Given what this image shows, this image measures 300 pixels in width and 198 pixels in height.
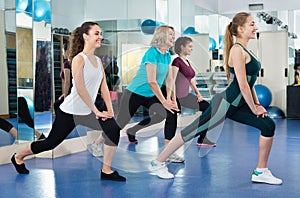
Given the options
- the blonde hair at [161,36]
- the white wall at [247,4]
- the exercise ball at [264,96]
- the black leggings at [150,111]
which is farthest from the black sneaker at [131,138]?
the white wall at [247,4]

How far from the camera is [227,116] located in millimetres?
3885

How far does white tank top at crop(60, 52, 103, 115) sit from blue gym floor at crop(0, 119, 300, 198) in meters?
0.61

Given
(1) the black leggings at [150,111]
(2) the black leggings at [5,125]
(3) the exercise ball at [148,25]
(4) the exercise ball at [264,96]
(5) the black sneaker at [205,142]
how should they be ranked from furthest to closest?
(4) the exercise ball at [264,96]
(3) the exercise ball at [148,25]
(5) the black sneaker at [205,142]
(2) the black leggings at [5,125]
(1) the black leggings at [150,111]

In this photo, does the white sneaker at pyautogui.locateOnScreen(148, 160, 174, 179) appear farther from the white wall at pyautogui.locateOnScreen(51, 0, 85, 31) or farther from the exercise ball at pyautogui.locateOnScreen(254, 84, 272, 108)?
the exercise ball at pyautogui.locateOnScreen(254, 84, 272, 108)

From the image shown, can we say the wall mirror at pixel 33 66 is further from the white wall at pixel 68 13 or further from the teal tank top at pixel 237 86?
the teal tank top at pixel 237 86

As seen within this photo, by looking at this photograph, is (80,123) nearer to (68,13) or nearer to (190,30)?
(68,13)

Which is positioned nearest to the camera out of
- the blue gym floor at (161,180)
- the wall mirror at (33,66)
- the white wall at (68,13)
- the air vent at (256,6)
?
the blue gym floor at (161,180)

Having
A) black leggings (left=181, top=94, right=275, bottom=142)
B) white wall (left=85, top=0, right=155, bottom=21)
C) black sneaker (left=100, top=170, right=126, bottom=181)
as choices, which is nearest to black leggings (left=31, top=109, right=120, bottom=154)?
black sneaker (left=100, top=170, right=126, bottom=181)

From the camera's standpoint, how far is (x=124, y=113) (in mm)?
4363

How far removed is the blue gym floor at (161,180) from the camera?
3.60 m

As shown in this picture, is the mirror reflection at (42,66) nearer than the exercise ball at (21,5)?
No

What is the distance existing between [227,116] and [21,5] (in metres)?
2.36

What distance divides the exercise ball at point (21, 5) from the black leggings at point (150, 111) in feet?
4.35

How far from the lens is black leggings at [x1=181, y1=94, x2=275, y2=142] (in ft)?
12.3
